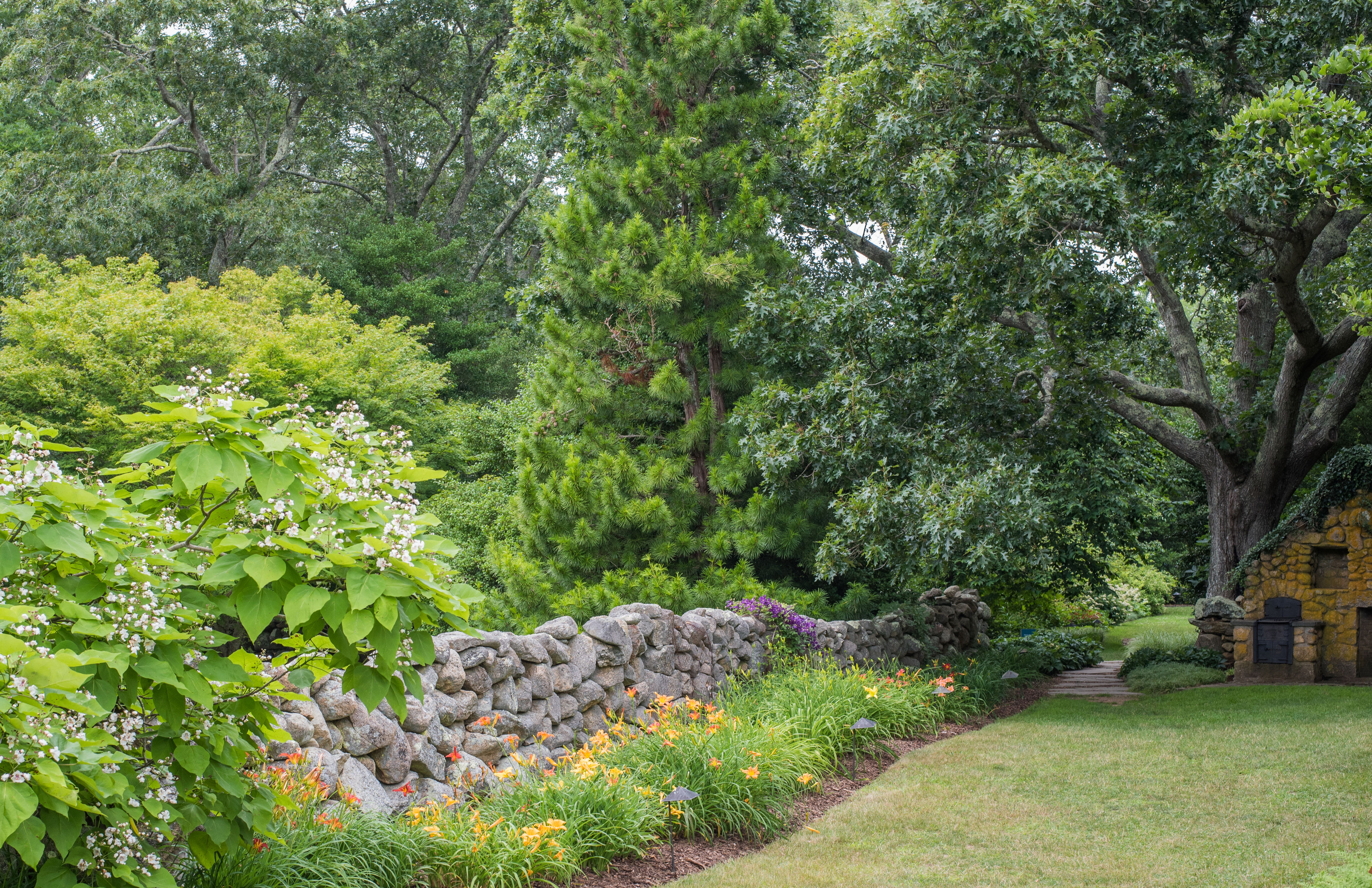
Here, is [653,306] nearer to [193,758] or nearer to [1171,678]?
[1171,678]

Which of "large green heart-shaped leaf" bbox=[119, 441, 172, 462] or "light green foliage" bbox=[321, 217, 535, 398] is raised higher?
"light green foliage" bbox=[321, 217, 535, 398]

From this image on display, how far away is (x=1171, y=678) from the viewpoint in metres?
12.4

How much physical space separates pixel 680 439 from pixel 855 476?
2.08m

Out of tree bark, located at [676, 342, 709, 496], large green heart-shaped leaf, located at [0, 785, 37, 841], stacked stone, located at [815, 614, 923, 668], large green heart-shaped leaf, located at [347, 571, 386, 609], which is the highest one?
tree bark, located at [676, 342, 709, 496]

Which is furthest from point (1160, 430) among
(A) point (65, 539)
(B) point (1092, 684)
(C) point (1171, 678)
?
(A) point (65, 539)

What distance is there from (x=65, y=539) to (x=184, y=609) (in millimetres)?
425

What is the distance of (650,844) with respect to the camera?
521 cm

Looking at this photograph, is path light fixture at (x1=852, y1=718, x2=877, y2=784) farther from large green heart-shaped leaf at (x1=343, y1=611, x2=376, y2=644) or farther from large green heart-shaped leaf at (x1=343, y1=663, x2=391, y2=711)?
large green heart-shaped leaf at (x1=343, y1=611, x2=376, y2=644)

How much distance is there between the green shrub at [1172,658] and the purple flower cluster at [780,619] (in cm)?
630

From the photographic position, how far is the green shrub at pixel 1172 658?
517 inches

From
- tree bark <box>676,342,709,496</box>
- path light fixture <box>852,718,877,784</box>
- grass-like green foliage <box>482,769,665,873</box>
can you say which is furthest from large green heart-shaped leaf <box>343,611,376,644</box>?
tree bark <box>676,342,709,496</box>

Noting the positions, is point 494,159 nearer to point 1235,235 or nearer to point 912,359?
point 912,359

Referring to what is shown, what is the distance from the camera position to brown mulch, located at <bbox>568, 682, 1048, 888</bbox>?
480cm

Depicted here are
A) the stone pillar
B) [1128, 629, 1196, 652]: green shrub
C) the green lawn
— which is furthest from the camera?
the green lawn
